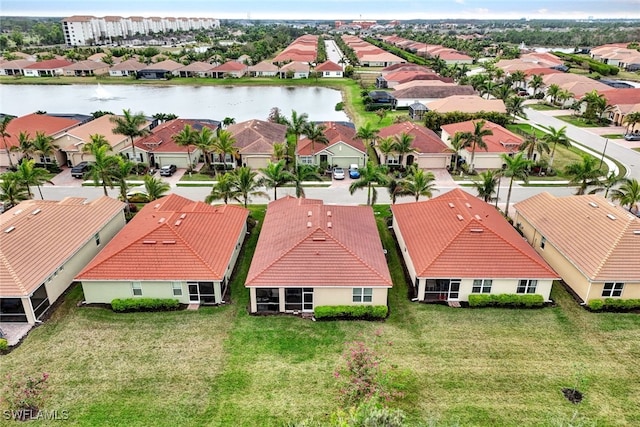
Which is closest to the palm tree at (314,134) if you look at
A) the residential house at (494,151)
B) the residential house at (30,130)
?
the residential house at (494,151)

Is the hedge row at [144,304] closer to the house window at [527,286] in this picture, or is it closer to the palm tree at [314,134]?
the house window at [527,286]

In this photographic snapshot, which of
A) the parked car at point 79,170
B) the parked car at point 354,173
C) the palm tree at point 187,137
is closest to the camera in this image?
the palm tree at point 187,137

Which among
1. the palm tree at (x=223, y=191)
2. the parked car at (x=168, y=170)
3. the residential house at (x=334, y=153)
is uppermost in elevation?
the palm tree at (x=223, y=191)

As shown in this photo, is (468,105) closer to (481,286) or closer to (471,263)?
(471,263)

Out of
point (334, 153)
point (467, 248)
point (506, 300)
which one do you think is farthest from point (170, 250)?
point (334, 153)

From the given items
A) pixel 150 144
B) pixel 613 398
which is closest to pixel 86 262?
pixel 150 144

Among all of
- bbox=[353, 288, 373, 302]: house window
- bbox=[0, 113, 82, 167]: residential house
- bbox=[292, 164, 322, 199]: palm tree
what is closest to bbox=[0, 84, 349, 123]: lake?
bbox=[0, 113, 82, 167]: residential house
